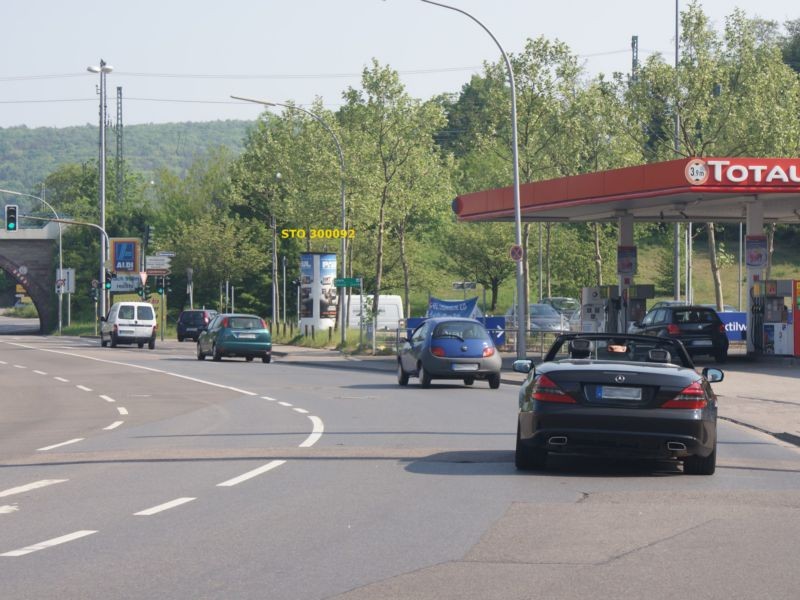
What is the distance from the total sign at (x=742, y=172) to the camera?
3453 centimetres

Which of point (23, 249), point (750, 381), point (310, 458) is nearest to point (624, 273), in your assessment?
point (750, 381)

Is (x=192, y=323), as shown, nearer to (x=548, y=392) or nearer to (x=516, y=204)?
(x=516, y=204)

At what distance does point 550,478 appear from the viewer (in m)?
12.7

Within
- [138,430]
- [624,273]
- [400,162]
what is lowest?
[138,430]

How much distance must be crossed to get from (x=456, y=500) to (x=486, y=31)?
24944 mm

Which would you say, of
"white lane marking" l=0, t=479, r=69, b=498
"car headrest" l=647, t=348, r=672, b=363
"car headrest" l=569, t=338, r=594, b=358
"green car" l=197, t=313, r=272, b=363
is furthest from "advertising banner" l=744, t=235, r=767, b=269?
"white lane marking" l=0, t=479, r=69, b=498

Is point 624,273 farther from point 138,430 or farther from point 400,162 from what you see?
point 138,430

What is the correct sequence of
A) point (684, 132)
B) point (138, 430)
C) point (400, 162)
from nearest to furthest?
point (138, 430) < point (684, 132) < point (400, 162)

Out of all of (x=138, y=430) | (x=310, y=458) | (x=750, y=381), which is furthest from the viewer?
(x=750, y=381)

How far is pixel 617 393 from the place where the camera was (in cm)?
1264

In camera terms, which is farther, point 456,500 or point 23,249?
point 23,249

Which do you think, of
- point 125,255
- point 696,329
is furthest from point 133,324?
point 125,255

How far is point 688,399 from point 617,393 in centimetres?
66

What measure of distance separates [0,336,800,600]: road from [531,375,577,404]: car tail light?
75 cm
